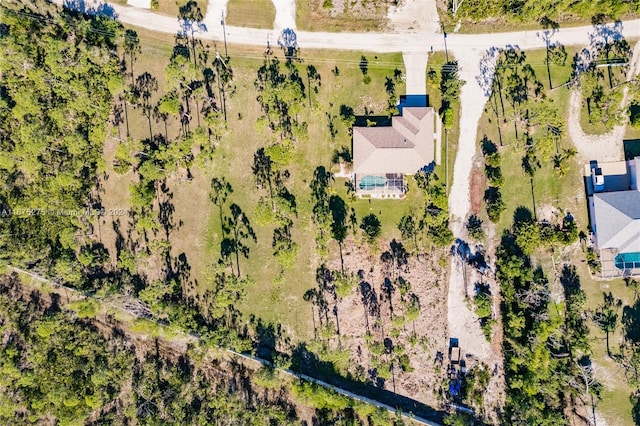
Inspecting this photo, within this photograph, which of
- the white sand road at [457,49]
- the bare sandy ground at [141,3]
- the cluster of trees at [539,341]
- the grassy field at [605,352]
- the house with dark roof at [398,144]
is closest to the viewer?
the cluster of trees at [539,341]

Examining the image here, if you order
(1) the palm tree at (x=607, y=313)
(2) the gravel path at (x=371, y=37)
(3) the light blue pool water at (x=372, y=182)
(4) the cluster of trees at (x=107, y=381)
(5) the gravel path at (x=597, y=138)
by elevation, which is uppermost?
(2) the gravel path at (x=371, y=37)

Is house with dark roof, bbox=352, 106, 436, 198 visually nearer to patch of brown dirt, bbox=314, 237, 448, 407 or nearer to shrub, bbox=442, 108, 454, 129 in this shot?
shrub, bbox=442, 108, 454, 129

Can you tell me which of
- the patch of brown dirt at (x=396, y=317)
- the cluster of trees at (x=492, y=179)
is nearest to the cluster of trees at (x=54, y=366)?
the patch of brown dirt at (x=396, y=317)

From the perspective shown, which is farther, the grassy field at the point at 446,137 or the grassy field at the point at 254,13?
the grassy field at the point at 254,13

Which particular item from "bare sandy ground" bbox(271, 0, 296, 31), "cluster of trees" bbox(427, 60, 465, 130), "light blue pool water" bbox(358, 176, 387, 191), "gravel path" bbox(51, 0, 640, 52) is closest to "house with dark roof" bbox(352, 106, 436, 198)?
"light blue pool water" bbox(358, 176, 387, 191)

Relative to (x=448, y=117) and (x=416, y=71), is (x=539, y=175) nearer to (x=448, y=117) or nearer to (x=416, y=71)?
(x=448, y=117)

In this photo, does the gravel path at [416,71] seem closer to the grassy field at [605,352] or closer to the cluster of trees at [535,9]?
the cluster of trees at [535,9]
